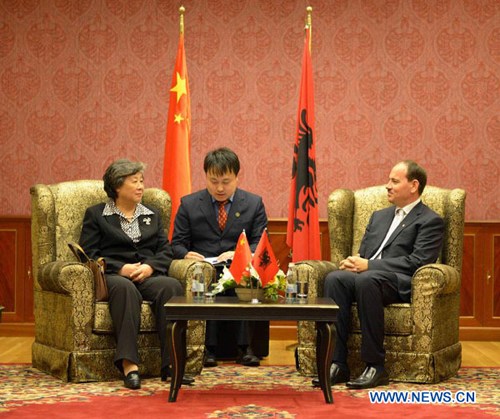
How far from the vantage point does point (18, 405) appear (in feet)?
13.6

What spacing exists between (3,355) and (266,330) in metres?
A: 1.76

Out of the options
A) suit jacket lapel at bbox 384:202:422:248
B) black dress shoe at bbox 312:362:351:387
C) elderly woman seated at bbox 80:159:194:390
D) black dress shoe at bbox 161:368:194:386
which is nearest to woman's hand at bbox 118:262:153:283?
elderly woman seated at bbox 80:159:194:390

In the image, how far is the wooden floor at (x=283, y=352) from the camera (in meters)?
5.76

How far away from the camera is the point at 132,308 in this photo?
480 cm

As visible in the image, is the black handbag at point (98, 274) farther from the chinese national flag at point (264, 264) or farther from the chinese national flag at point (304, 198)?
the chinese national flag at point (304, 198)

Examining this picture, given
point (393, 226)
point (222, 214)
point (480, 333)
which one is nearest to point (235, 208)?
point (222, 214)

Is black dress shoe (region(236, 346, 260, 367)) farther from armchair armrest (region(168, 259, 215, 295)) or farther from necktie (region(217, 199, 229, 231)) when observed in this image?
necktie (region(217, 199, 229, 231))

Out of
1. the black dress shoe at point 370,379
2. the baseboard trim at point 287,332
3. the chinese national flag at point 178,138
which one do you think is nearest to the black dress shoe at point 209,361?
the black dress shoe at point 370,379

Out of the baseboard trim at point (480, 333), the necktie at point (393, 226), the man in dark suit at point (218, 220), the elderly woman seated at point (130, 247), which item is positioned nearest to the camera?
the elderly woman seated at point (130, 247)

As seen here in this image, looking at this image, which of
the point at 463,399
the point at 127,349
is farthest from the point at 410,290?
the point at 127,349

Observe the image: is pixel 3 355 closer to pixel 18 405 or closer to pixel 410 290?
pixel 18 405

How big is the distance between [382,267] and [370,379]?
669mm

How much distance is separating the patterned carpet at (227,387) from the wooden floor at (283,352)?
1.38ft

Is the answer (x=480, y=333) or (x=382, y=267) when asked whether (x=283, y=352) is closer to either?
(x=382, y=267)
